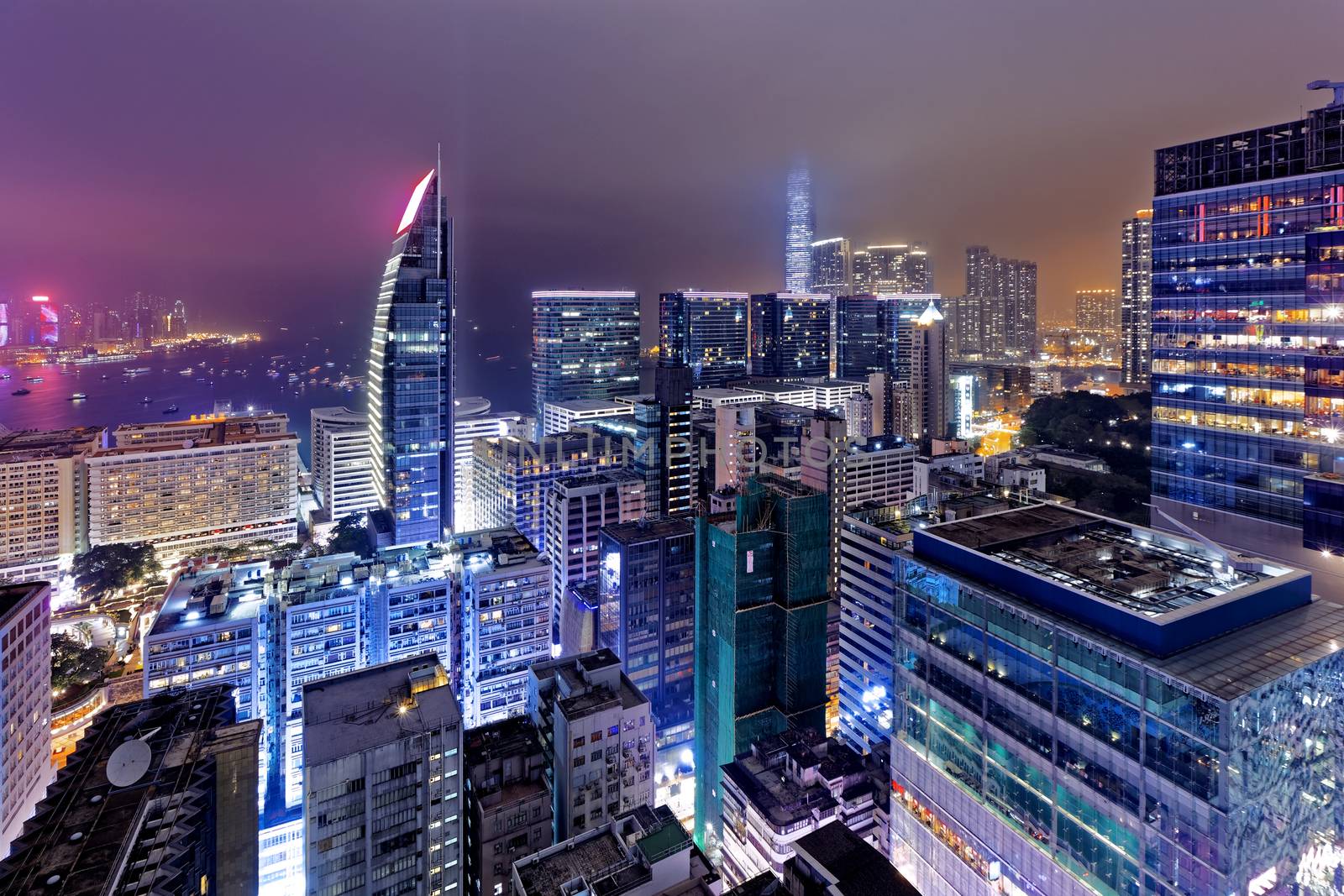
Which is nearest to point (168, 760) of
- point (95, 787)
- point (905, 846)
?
point (95, 787)

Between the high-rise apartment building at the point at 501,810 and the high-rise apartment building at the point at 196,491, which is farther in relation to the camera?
the high-rise apartment building at the point at 196,491

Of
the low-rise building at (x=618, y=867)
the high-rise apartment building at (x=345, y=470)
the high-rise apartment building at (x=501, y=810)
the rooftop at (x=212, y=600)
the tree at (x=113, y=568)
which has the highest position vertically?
the high-rise apartment building at (x=345, y=470)

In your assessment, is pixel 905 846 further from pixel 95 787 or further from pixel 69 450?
pixel 69 450

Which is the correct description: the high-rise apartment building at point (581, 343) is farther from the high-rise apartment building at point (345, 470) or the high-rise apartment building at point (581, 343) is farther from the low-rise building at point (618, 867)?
the low-rise building at point (618, 867)

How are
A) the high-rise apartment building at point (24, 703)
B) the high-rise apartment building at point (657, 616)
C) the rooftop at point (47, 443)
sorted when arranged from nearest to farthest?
the high-rise apartment building at point (24, 703)
the high-rise apartment building at point (657, 616)
the rooftop at point (47, 443)

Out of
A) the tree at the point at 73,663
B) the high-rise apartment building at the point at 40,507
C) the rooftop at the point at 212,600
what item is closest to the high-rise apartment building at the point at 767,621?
the rooftop at the point at 212,600

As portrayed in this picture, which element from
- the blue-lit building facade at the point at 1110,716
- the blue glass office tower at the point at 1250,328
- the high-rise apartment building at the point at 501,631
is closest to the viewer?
the blue-lit building facade at the point at 1110,716

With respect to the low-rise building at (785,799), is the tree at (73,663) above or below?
above

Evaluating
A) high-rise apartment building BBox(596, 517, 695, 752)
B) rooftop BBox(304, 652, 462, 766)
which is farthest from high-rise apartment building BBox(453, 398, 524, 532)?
rooftop BBox(304, 652, 462, 766)
